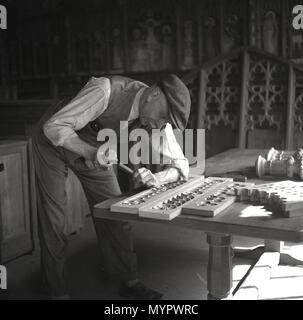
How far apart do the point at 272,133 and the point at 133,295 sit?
2.64 meters

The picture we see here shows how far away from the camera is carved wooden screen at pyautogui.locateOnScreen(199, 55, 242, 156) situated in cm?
474

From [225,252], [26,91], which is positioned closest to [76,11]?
[26,91]

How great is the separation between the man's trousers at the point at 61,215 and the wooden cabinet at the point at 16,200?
0.75m

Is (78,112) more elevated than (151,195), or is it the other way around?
(78,112)

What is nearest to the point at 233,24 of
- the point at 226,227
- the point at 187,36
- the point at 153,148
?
the point at 187,36

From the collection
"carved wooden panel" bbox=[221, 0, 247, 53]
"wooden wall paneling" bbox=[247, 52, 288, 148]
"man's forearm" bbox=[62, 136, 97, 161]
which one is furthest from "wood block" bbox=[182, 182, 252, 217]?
"carved wooden panel" bbox=[221, 0, 247, 53]

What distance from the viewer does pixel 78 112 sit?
2.29 m

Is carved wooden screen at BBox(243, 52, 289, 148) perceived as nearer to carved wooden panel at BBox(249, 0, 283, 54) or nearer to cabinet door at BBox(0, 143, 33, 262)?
carved wooden panel at BBox(249, 0, 283, 54)

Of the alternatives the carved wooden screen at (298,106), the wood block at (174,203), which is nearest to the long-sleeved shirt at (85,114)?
the wood block at (174,203)

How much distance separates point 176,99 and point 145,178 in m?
0.47

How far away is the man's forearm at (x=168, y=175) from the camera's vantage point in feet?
7.82

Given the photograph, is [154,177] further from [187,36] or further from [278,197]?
[187,36]

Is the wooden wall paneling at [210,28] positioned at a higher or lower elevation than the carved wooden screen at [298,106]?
higher

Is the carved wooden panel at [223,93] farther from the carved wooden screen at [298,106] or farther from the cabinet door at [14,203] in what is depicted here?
the cabinet door at [14,203]
